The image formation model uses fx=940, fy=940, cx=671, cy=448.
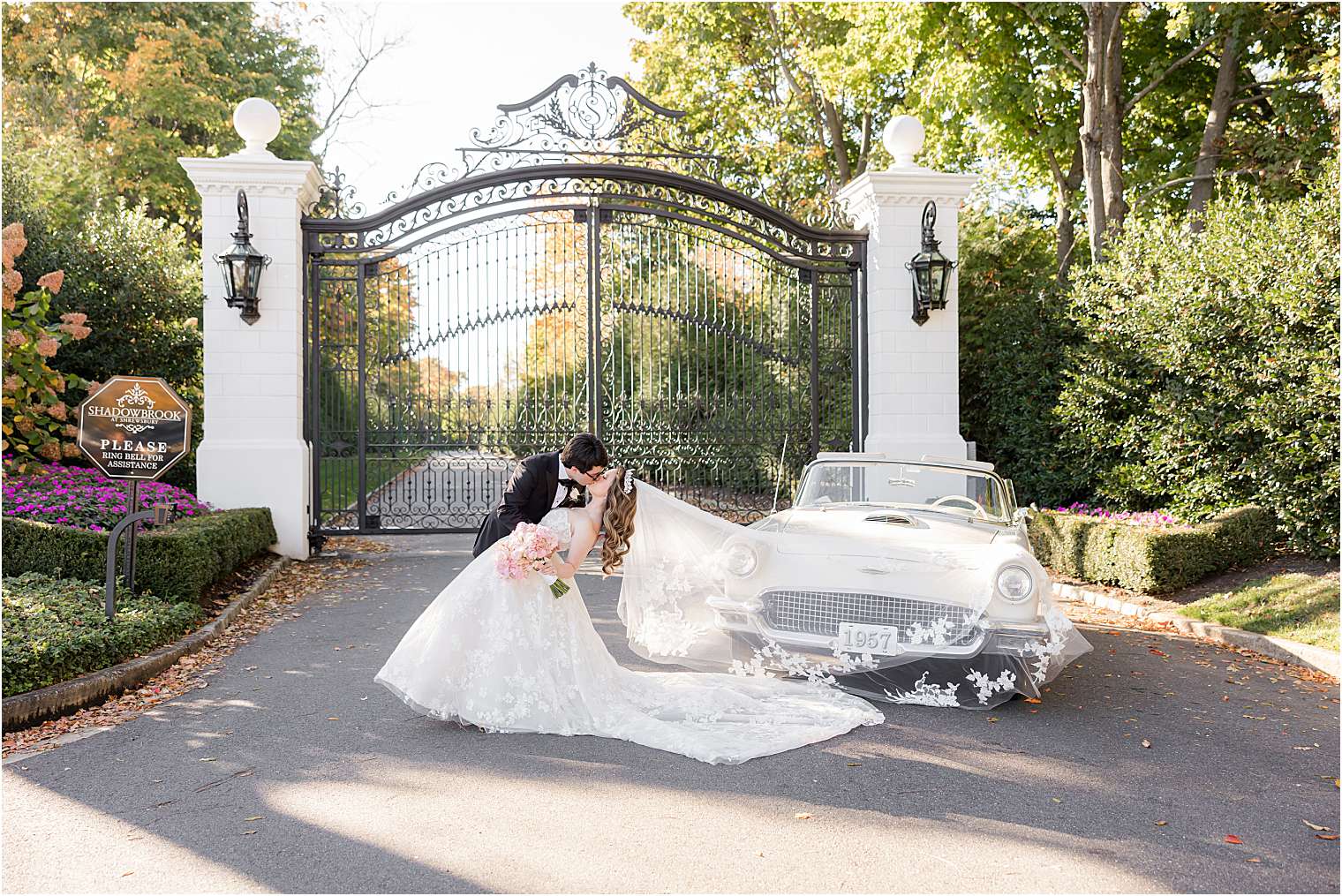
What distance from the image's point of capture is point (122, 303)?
11930 mm

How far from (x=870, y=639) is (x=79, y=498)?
7312 mm

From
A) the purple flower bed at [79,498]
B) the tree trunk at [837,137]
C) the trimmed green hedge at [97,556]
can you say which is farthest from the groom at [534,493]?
the tree trunk at [837,137]

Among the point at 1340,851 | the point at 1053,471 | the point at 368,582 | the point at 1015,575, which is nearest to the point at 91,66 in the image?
the point at 368,582

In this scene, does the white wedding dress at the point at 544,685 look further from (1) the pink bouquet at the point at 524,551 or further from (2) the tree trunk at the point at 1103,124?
(2) the tree trunk at the point at 1103,124

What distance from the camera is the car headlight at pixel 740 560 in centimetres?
554

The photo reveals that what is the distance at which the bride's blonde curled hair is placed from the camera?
16.7 feet

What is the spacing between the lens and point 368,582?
9273mm

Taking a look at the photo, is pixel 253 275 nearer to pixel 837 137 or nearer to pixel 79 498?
pixel 79 498

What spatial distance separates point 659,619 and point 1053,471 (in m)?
7.61

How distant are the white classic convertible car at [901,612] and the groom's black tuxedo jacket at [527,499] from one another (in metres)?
1.14

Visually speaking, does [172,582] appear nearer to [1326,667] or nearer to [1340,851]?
[1340,851]

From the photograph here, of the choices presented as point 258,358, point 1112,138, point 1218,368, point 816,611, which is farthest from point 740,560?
point 1112,138

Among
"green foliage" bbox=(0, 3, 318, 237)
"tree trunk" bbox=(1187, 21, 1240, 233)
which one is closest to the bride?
"tree trunk" bbox=(1187, 21, 1240, 233)

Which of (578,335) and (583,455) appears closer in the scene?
(583,455)
